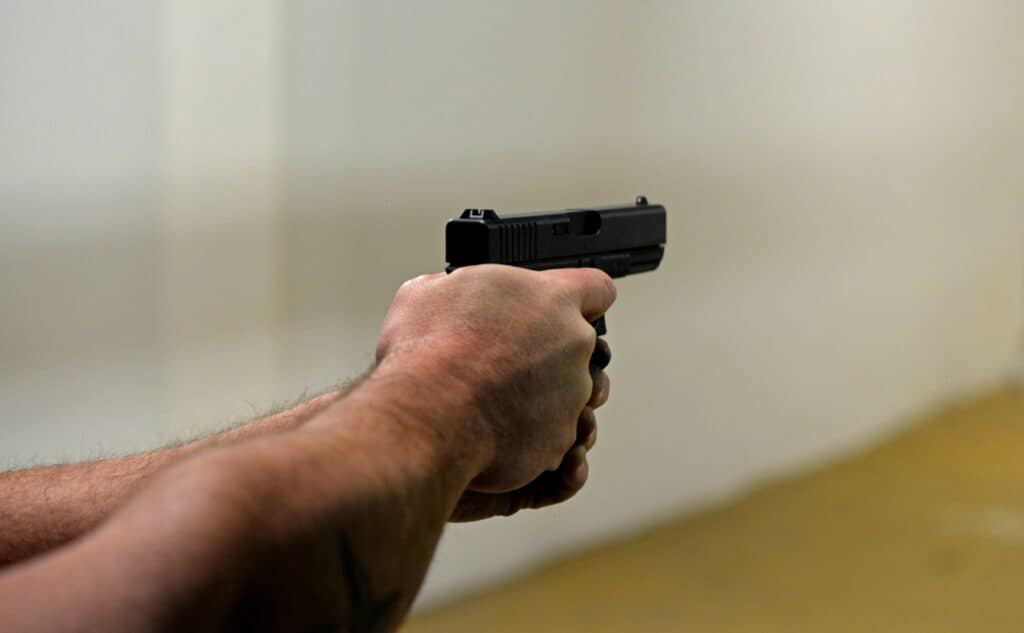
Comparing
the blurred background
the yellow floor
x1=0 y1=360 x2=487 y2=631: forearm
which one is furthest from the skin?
the yellow floor

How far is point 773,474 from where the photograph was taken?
2877 millimetres

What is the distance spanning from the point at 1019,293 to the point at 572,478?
340cm

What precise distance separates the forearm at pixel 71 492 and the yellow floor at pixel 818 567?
1.16 m

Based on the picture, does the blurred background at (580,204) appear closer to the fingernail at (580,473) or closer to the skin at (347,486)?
the skin at (347,486)

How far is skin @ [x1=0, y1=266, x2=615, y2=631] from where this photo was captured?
1.69 feet

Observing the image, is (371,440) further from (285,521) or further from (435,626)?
(435,626)

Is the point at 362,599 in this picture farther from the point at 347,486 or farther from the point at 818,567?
the point at 818,567

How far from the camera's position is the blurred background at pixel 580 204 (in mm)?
1602

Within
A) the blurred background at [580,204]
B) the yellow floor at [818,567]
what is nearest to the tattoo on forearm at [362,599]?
the blurred background at [580,204]

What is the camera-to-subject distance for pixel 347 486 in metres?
0.60

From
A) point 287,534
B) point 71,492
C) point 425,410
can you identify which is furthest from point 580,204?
point 287,534

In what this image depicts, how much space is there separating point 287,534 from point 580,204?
1.75m

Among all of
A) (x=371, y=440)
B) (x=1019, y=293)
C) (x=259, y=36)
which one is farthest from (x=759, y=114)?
(x=371, y=440)

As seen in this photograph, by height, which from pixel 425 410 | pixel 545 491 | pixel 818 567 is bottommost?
pixel 818 567
